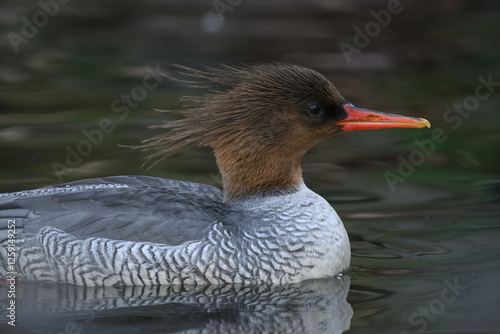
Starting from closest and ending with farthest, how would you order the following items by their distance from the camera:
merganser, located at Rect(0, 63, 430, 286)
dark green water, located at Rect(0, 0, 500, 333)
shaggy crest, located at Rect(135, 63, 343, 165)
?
1. dark green water, located at Rect(0, 0, 500, 333)
2. merganser, located at Rect(0, 63, 430, 286)
3. shaggy crest, located at Rect(135, 63, 343, 165)

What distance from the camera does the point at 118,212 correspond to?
280 inches

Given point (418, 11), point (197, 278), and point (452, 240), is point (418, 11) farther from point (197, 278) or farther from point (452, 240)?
point (197, 278)

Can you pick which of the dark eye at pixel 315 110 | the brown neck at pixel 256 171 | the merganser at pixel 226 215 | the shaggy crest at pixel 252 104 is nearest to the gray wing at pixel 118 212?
the merganser at pixel 226 215

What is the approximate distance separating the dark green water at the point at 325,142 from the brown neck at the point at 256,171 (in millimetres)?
841

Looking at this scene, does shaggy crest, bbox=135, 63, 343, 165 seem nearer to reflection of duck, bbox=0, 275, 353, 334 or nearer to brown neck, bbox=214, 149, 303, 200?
brown neck, bbox=214, 149, 303, 200

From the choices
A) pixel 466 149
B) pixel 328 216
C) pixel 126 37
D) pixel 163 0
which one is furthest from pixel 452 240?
pixel 163 0

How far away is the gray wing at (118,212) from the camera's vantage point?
7.03m

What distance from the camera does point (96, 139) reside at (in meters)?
10.0

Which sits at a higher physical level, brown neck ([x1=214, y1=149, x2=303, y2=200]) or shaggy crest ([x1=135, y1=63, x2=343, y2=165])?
shaggy crest ([x1=135, y1=63, x2=343, y2=165])

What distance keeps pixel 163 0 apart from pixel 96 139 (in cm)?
526

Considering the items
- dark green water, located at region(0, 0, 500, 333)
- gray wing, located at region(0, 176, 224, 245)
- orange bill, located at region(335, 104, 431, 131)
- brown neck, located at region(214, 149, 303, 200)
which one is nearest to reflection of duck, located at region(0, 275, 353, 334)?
dark green water, located at region(0, 0, 500, 333)

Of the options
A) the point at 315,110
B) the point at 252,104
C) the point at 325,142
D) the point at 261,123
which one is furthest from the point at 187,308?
the point at 325,142

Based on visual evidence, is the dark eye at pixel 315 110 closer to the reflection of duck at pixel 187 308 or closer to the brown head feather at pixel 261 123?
the brown head feather at pixel 261 123

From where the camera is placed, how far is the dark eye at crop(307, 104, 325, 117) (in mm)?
7148
